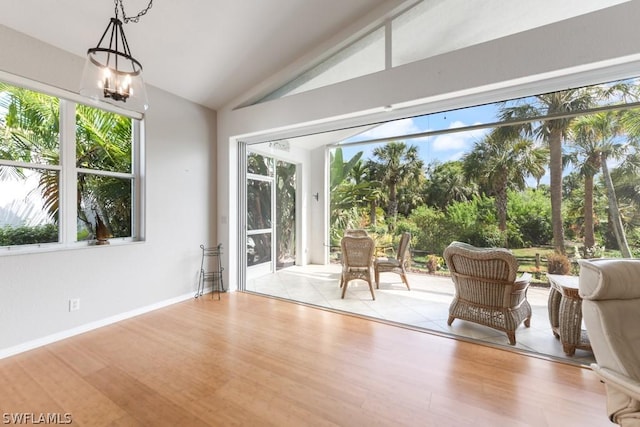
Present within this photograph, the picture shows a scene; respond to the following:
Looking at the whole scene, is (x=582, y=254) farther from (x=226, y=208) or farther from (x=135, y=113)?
(x=135, y=113)

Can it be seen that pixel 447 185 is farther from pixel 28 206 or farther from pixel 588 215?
pixel 28 206

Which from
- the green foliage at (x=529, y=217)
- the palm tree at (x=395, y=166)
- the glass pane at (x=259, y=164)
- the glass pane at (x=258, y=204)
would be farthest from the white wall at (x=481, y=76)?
the palm tree at (x=395, y=166)

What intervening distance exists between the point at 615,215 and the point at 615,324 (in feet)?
8.48

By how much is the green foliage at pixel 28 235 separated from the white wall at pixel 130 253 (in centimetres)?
18

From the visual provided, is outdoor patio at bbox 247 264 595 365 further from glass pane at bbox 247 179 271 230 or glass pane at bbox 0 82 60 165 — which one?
glass pane at bbox 0 82 60 165

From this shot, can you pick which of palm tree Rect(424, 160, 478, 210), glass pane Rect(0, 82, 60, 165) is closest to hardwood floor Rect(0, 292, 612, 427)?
glass pane Rect(0, 82, 60, 165)

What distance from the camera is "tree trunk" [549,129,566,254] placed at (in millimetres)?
3545

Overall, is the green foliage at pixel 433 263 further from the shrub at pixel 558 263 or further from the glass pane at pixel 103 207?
→ the glass pane at pixel 103 207

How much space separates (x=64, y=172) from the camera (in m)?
2.86

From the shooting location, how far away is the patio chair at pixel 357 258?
4.04 m

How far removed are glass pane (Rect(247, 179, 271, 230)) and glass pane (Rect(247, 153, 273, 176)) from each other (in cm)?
18

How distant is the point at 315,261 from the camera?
6.66 meters

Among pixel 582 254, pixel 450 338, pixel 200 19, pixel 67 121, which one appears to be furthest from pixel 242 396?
pixel 582 254

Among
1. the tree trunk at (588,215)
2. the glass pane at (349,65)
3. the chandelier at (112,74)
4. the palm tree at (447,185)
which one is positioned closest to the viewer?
the chandelier at (112,74)
